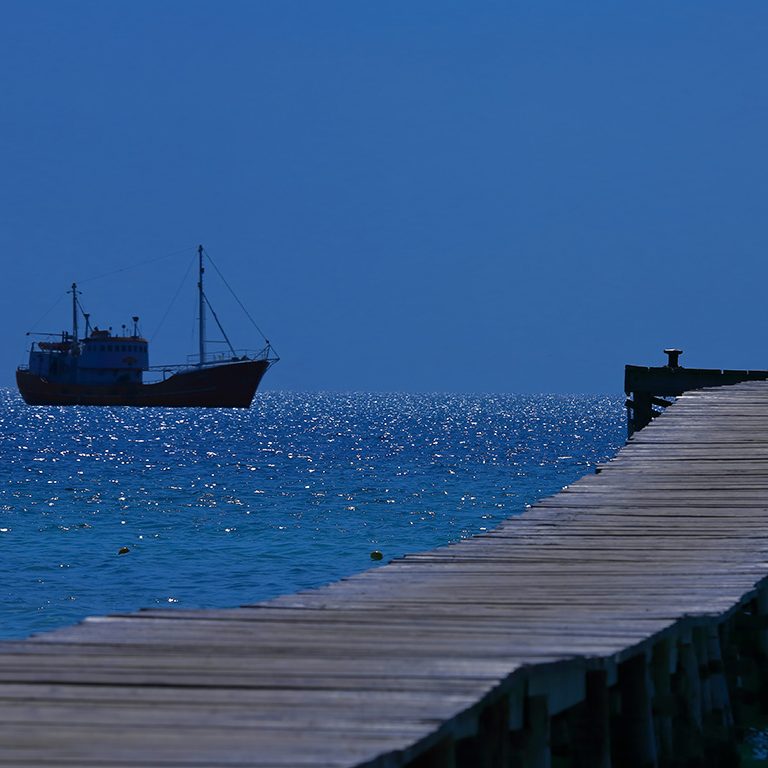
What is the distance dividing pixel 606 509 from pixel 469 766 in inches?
313

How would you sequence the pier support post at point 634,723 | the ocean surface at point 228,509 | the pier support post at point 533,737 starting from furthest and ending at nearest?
the ocean surface at point 228,509, the pier support post at point 634,723, the pier support post at point 533,737

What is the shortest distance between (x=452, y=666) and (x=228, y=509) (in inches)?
1477

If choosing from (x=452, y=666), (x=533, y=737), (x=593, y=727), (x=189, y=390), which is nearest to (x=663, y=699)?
(x=593, y=727)

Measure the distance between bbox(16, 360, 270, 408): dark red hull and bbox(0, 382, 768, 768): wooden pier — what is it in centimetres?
10613

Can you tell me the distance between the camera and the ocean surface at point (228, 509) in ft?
92.7

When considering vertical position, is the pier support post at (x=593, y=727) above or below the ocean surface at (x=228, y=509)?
above

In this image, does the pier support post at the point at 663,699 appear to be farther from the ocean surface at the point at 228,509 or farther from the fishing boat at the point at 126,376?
the fishing boat at the point at 126,376

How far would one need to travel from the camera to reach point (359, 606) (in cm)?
946

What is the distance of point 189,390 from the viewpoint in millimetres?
120188

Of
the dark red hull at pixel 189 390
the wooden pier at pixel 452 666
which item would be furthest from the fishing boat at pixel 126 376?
the wooden pier at pixel 452 666

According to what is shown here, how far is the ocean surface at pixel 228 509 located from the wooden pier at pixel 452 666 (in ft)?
42.8

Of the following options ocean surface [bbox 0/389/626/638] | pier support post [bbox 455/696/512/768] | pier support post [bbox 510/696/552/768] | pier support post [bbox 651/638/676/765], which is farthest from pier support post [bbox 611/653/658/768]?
ocean surface [bbox 0/389/626/638]

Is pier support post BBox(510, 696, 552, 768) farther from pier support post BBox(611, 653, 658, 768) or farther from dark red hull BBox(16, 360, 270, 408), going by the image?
dark red hull BBox(16, 360, 270, 408)

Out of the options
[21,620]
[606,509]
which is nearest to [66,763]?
[606,509]
